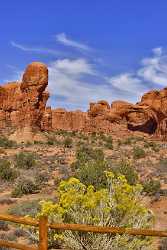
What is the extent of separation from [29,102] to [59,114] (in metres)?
22.1

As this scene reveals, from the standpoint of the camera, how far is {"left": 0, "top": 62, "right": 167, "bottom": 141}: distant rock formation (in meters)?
50.2

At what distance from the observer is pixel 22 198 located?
1864cm

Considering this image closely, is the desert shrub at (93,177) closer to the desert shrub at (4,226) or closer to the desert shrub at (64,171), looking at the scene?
the desert shrub at (64,171)

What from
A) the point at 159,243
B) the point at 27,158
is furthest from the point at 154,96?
the point at 159,243

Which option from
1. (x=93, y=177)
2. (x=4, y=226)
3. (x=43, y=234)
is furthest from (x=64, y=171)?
(x=43, y=234)

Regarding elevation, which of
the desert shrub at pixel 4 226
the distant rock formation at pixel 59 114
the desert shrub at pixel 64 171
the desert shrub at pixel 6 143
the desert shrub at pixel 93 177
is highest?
the distant rock formation at pixel 59 114

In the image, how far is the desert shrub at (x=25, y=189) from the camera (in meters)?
19.2

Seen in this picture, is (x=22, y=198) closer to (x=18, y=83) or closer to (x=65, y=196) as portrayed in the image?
(x=65, y=196)

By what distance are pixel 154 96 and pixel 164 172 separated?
43.9m

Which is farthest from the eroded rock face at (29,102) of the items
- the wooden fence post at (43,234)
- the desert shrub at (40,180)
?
the wooden fence post at (43,234)

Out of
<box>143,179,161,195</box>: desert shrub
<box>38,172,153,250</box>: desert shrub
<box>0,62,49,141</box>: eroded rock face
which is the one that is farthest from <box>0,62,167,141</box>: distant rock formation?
<box>38,172,153,250</box>: desert shrub

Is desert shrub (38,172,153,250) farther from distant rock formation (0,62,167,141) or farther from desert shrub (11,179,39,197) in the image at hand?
distant rock formation (0,62,167,141)

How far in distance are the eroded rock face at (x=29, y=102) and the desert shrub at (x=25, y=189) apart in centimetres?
2808

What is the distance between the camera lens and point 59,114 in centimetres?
7319
